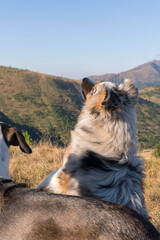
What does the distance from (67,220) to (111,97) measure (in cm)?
176

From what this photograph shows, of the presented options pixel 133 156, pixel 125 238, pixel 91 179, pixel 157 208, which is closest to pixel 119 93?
pixel 133 156

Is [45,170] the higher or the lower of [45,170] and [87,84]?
the lower

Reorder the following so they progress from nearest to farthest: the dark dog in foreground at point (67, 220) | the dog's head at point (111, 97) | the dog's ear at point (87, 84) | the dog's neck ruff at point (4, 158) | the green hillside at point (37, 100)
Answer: the dark dog in foreground at point (67, 220) → the dog's head at point (111, 97) → the dog's neck ruff at point (4, 158) → the dog's ear at point (87, 84) → the green hillside at point (37, 100)

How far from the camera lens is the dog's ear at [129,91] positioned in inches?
143

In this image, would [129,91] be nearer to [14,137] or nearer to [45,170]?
[14,137]

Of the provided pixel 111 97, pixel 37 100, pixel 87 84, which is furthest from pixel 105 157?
pixel 37 100

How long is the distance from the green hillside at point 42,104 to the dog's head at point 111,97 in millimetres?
66050

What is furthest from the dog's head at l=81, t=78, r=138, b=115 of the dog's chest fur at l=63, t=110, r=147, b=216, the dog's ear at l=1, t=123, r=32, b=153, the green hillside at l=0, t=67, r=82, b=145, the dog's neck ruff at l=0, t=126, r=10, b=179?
the green hillside at l=0, t=67, r=82, b=145

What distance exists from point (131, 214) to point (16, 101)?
314ft

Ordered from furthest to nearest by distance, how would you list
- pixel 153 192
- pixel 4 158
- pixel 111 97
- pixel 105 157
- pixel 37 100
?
1. pixel 37 100
2. pixel 153 192
3. pixel 4 158
4. pixel 111 97
5. pixel 105 157

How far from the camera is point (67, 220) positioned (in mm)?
2156

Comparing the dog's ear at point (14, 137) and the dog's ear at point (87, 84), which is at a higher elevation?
the dog's ear at point (87, 84)

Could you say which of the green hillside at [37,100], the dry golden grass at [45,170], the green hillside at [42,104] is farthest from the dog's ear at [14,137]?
the green hillside at [42,104]

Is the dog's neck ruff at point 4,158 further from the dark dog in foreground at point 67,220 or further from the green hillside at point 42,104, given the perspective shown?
the green hillside at point 42,104
